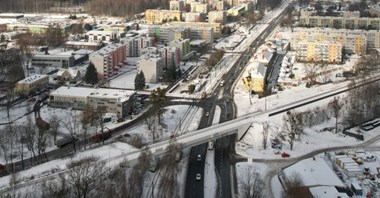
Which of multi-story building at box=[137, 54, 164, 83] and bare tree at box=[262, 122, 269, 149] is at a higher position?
multi-story building at box=[137, 54, 164, 83]

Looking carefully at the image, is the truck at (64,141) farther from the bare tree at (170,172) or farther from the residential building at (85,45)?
the residential building at (85,45)

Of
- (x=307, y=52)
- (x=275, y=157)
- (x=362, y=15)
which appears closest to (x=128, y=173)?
(x=275, y=157)

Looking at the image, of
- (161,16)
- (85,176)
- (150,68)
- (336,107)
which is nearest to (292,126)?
(336,107)

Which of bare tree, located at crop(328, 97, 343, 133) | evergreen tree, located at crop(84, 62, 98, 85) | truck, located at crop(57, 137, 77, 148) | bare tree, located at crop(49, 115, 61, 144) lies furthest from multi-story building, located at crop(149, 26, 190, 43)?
truck, located at crop(57, 137, 77, 148)

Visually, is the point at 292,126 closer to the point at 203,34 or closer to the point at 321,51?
the point at 321,51

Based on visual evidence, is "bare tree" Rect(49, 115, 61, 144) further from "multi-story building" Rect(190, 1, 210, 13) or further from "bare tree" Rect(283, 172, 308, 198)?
"multi-story building" Rect(190, 1, 210, 13)

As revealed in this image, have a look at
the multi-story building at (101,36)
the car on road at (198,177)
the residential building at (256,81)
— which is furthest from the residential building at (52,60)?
the car on road at (198,177)
